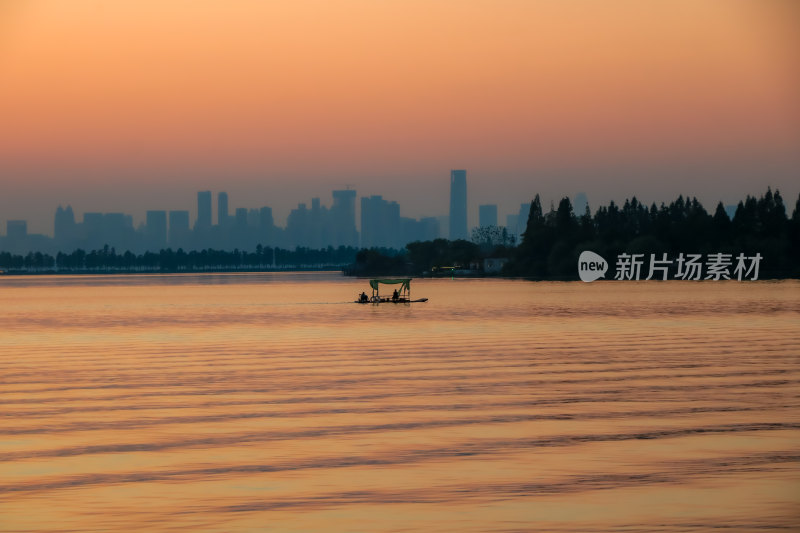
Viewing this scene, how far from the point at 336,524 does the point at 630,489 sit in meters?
6.24

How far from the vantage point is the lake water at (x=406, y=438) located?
19891 millimetres

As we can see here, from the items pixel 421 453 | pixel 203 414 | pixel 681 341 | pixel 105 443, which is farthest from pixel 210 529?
pixel 681 341

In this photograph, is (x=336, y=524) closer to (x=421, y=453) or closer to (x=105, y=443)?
(x=421, y=453)

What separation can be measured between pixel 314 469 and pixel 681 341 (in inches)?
1607

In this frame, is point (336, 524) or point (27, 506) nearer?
point (336, 524)

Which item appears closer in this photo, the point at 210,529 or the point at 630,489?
the point at 210,529

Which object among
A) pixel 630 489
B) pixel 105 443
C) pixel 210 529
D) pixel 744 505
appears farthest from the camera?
pixel 105 443

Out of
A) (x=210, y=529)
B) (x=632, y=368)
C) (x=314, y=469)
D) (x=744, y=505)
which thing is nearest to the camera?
(x=210, y=529)

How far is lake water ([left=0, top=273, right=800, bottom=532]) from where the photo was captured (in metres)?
19.9

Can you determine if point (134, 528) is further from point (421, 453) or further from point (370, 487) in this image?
point (421, 453)

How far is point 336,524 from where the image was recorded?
19.2 meters

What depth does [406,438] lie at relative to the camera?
27.6 meters

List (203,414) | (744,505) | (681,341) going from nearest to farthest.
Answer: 1. (744,505)
2. (203,414)
3. (681,341)

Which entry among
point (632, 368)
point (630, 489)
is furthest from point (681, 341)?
point (630, 489)
